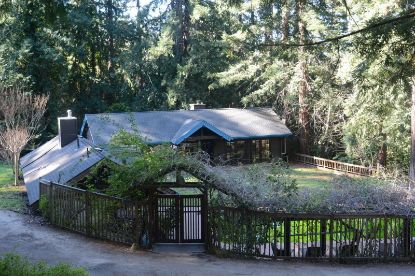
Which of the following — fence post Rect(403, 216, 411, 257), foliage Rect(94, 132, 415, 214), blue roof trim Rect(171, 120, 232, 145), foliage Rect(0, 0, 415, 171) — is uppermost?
foliage Rect(0, 0, 415, 171)

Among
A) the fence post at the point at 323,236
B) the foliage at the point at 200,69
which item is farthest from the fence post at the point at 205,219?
the foliage at the point at 200,69

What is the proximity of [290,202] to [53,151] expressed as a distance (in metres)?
14.6

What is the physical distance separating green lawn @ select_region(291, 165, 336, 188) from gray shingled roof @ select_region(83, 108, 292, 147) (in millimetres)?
3108

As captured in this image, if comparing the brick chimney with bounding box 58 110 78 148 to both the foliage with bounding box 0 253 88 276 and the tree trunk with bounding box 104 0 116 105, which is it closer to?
the foliage with bounding box 0 253 88 276

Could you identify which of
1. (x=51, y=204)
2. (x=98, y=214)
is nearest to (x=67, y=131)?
(x=51, y=204)

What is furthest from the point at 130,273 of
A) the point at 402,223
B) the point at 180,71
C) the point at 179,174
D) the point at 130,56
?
the point at 130,56

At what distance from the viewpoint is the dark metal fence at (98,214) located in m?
13.7

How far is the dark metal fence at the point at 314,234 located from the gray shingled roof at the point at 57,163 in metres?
5.03

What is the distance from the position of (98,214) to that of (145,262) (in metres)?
2.77

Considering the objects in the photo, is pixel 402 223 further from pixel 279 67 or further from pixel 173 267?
pixel 279 67

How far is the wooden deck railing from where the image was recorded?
99.7ft

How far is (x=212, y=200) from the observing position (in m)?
13.4

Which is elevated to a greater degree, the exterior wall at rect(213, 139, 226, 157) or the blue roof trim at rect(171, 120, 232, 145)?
the blue roof trim at rect(171, 120, 232, 145)

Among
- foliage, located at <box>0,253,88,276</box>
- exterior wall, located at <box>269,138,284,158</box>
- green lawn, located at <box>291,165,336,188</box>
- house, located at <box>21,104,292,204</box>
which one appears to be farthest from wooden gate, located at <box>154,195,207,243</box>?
exterior wall, located at <box>269,138,284,158</box>
